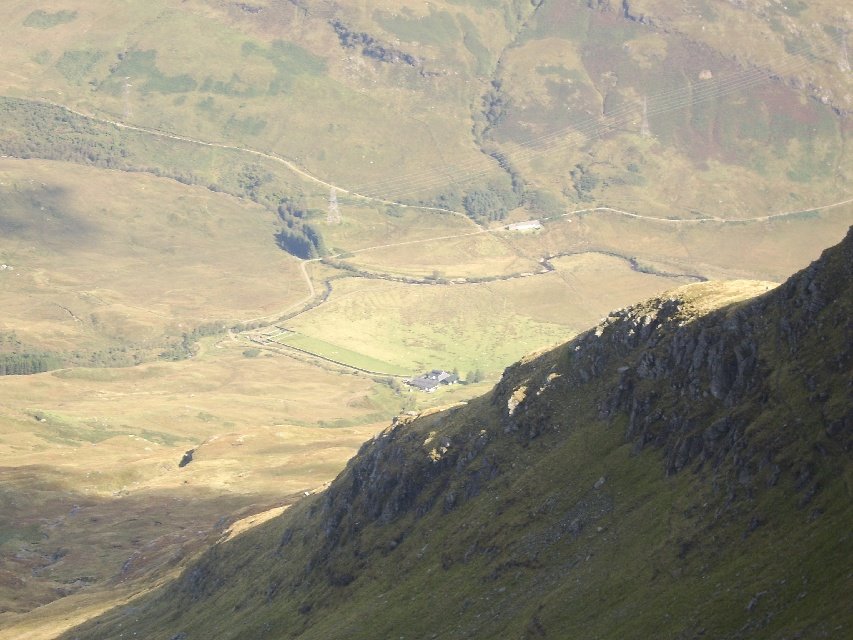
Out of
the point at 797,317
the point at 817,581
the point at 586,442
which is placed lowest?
the point at 586,442

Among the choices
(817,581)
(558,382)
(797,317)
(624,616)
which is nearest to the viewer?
(817,581)

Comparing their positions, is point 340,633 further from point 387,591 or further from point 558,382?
point 558,382

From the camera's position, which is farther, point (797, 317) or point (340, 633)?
point (340, 633)

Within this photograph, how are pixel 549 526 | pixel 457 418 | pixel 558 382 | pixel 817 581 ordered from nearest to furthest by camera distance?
1. pixel 817 581
2. pixel 549 526
3. pixel 558 382
4. pixel 457 418

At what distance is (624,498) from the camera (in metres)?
127

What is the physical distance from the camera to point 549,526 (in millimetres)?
133500

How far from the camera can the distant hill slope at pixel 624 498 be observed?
100125 mm

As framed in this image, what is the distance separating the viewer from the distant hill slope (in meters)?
100

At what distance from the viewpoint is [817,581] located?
8888 centimetres

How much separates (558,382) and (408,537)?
28.9m

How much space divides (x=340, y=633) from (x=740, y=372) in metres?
59.3

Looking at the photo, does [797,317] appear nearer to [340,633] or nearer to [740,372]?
[740,372]

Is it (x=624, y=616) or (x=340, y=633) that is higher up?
(x=624, y=616)

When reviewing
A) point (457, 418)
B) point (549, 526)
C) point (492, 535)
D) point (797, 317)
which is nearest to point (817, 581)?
point (797, 317)
